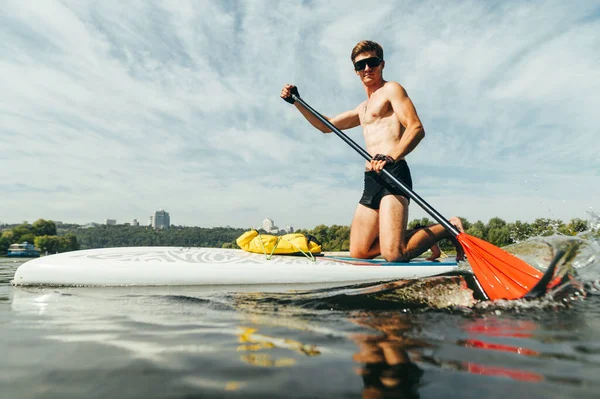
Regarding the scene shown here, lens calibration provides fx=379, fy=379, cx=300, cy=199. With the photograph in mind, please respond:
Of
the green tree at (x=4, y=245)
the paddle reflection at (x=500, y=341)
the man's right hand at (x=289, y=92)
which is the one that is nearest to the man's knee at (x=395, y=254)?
the paddle reflection at (x=500, y=341)

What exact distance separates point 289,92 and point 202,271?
3.24 meters

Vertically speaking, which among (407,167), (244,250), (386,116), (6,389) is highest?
(386,116)

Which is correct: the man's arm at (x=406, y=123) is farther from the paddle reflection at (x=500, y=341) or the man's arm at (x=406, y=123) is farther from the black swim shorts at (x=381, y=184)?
the paddle reflection at (x=500, y=341)

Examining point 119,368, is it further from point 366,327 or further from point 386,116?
point 386,116

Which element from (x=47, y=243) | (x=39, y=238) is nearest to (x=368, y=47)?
(x=39, y=238)

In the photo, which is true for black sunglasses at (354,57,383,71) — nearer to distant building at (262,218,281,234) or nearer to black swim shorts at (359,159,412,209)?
black swim shorts at (359,159,412,209)

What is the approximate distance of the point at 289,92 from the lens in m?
6.26

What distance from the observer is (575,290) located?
340cm

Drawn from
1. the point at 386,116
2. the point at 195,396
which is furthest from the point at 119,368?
the point at 386,116

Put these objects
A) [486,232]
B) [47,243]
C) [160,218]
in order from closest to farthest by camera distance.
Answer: [486,232] → [47,243] → [160,218]

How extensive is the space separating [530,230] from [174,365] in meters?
45.7

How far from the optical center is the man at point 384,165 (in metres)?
4.88

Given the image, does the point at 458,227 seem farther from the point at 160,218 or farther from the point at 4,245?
the point at 160,218

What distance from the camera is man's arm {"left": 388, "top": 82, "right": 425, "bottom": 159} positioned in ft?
15.7
